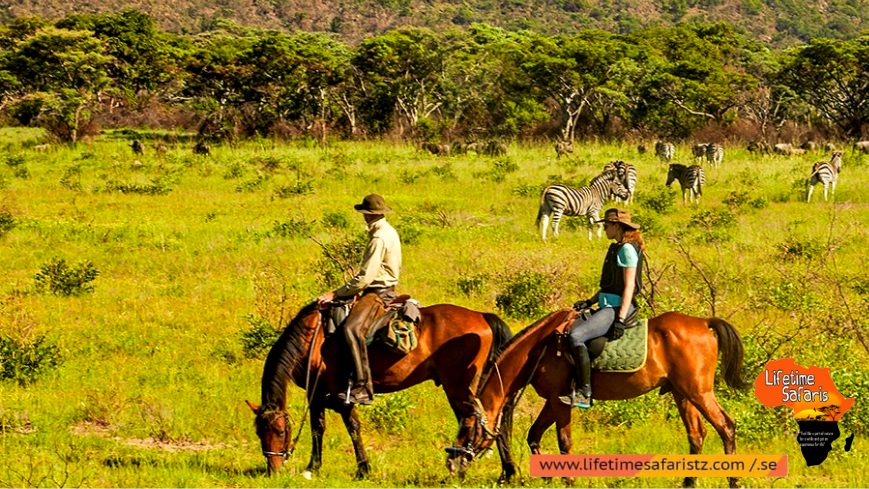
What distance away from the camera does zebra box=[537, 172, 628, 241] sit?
67.3 ft

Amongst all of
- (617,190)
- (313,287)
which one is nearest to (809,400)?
(313,287)

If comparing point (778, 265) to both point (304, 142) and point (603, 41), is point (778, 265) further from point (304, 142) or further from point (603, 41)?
point (603, 41)

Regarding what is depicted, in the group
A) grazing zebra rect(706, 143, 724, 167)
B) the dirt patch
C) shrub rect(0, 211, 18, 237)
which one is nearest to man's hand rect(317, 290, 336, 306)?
the dirt patch

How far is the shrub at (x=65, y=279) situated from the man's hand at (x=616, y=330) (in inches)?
397

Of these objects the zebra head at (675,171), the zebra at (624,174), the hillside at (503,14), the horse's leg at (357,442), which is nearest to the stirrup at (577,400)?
the horse's leg at (357,442)

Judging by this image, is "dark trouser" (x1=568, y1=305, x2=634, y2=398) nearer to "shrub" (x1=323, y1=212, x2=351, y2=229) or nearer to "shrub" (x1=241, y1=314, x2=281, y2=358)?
"shrub" (x1=241, y1=314, x2=281, y2=358)

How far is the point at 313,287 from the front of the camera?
1542 centimetres

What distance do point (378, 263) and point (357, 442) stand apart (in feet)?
5.13

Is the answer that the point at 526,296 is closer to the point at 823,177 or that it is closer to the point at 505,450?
the point at 505,450

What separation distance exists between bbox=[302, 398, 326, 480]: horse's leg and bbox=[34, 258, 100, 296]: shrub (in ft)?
26.1

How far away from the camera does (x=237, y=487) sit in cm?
785

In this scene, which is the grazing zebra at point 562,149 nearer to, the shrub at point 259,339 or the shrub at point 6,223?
the shrub at point 6,223

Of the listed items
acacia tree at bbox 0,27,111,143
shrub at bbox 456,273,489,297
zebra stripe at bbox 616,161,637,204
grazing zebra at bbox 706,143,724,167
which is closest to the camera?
shrub at bbox 456,273,489,297

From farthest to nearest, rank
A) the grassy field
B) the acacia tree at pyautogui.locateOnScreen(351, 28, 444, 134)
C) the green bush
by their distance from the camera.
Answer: the acacia tree at pyautogui.locateOnScreen(351, 28, 444, 134) < the green bush < the grassy field
